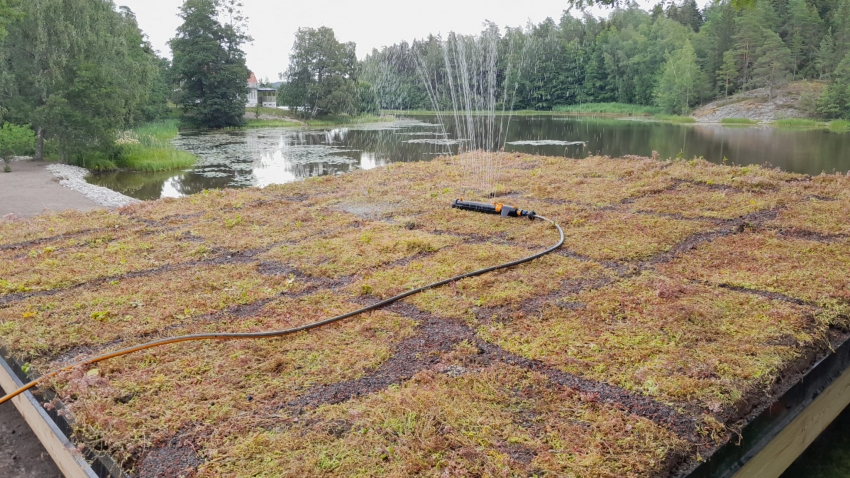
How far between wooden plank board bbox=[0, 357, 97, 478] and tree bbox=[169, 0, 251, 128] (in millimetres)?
32072

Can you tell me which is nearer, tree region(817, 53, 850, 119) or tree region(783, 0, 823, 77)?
tree region(817, 53, 850, 119)

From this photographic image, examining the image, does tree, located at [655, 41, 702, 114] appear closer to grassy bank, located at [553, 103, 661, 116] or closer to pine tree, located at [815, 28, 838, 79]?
grassy bank, located at [553, 103, 661, 116]

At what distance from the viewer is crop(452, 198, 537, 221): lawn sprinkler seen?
554cm

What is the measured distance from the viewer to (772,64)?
3406 cm

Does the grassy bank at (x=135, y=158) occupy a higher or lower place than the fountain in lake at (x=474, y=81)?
lower

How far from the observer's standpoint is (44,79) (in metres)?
15.2

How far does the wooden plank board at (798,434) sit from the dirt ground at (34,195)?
27.3 feet

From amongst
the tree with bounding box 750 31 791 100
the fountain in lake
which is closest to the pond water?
the fountain in lake

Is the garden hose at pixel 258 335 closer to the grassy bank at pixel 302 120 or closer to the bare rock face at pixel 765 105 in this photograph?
the grassy bank at pixel 302 120

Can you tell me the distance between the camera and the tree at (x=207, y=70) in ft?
107

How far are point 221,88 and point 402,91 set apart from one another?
11.5 m

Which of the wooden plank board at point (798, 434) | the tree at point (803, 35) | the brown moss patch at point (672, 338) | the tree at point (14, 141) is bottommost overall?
the wooden plank board at point (798, 434)

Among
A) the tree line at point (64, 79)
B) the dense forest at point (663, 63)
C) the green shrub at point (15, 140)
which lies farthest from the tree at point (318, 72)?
the green shrub at point (15, 140)

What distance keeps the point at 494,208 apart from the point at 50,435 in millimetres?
4277
